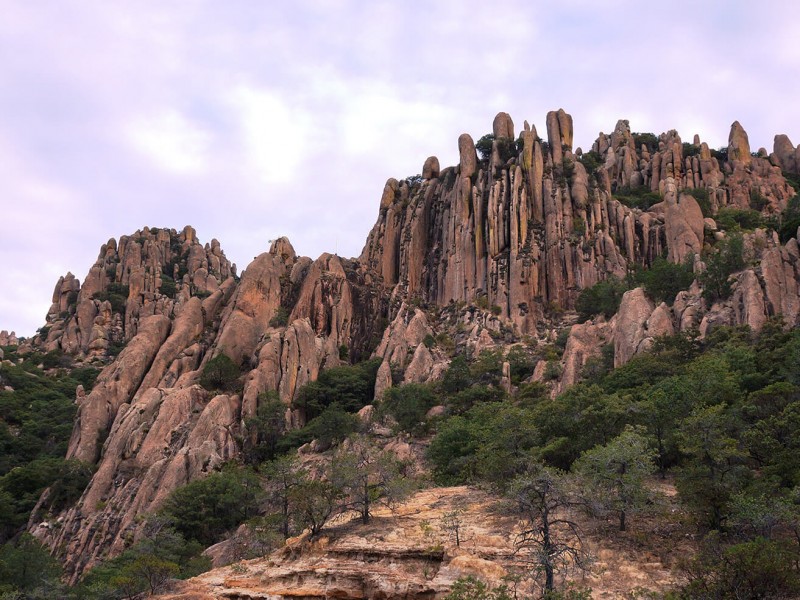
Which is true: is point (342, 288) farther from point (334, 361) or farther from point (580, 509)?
point (580, 509)

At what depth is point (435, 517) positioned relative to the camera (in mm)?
32875

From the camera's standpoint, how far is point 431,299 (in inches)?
3401

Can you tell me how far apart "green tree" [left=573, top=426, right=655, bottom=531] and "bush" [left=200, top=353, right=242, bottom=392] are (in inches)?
1747

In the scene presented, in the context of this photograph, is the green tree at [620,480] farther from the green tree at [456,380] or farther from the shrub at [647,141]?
the shrub at [647,141]

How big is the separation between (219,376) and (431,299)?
30036mm

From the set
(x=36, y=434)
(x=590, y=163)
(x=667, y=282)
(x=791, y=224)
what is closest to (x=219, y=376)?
(x=36, y=434)

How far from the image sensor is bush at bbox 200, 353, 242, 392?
6619 cm

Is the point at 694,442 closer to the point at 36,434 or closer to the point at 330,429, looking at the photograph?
the point at 330,429

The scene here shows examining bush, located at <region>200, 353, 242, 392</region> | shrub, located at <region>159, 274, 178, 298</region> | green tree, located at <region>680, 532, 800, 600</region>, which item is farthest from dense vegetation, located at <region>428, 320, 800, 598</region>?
shrub, located at <region>159, 274, 178, 298</region>

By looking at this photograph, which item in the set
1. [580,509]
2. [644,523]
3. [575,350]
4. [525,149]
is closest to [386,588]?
[580,509]

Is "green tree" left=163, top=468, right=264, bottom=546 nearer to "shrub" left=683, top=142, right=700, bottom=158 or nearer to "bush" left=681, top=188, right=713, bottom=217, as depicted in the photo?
"bush" left=681, top=188, right=713, bottom=217

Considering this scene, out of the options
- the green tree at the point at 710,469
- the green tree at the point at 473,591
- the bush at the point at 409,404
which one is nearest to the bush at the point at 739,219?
the bush at the point at 409,404

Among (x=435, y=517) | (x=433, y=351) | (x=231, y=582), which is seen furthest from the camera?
(x=433, y=351)

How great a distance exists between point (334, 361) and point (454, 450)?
29.3 meters
